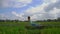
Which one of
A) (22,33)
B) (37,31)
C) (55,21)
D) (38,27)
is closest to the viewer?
(22,33)

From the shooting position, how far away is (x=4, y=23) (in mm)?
13281

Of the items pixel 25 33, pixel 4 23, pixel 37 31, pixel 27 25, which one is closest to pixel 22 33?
pixel 25 33

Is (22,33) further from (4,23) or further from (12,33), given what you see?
(4,23)

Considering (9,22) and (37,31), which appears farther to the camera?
(9,22)

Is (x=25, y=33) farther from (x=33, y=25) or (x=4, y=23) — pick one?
(x=4, y=23)

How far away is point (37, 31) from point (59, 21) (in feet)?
10.0

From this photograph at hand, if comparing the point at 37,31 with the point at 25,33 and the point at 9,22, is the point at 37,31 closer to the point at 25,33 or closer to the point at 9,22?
the point at 25,33

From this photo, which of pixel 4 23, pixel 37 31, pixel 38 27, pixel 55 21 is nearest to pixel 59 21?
pixel 55 21

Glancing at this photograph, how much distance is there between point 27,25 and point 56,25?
7.07 ft

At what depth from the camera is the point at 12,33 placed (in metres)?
10.1

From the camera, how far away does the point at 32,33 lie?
10422mm

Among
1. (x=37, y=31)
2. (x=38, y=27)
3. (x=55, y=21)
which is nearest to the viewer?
(x=37, y=31)

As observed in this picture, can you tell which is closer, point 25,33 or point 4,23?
point 25,33

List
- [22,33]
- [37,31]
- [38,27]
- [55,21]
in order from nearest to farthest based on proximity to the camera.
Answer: [22,33], [37,31], [38,27], [55,21]
